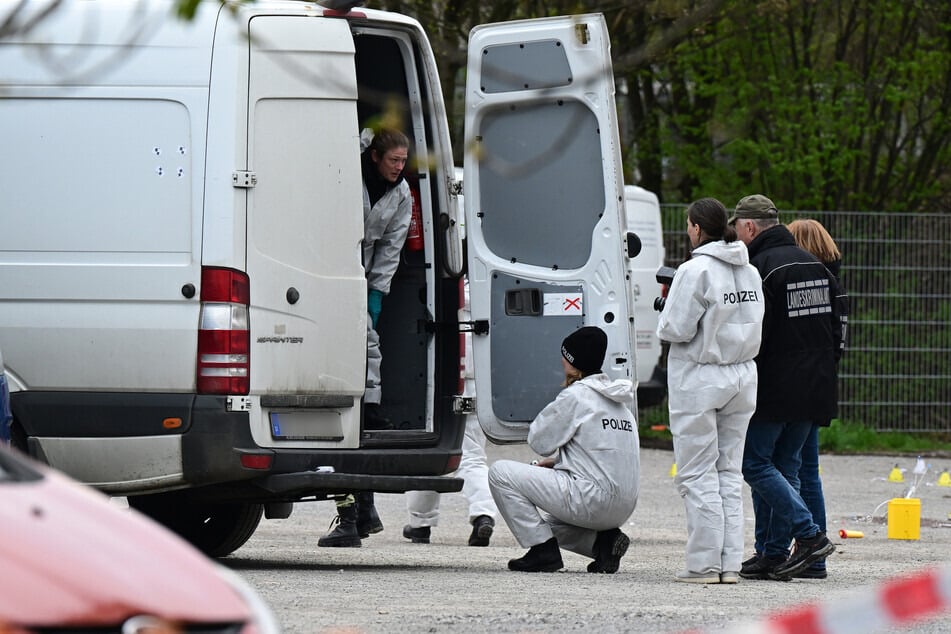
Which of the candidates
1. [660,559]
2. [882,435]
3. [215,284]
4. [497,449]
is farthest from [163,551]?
[882,435]

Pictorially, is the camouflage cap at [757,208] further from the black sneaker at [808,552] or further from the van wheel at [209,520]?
the van wheel at [209,520]

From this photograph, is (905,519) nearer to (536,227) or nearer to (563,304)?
(563,304)

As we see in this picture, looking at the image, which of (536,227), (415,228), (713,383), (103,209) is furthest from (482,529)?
(103,209)

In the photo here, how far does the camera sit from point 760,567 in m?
9.11

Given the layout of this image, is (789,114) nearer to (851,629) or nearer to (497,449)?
(497,449)

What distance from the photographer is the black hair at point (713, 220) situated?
881 cm

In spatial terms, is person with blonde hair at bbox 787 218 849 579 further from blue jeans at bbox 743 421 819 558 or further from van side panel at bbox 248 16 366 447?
van side panel at bbox 248 16 366 447

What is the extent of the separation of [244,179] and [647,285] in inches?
386

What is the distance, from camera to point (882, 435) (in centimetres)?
1797

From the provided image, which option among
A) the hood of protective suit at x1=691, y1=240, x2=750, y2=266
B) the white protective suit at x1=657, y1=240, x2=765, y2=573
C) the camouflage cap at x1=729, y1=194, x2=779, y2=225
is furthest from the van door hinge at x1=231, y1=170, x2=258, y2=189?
the camouflage cap at x1=729, y1=194, x2=779, y2=225

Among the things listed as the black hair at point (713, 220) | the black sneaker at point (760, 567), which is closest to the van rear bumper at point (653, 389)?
the black sneaker at point (760, 567)

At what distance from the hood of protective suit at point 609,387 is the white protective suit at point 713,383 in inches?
11.6

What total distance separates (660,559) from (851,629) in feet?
18.8

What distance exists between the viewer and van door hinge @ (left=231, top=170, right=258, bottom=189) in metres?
8.02
